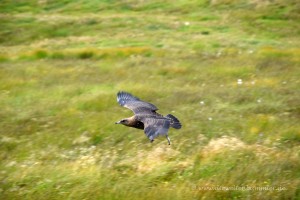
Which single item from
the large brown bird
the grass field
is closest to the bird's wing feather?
the large brown bird

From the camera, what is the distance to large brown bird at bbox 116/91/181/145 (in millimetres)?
6941

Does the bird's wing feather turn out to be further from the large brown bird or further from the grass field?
the grass field

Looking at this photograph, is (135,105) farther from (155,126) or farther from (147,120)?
(155,126)

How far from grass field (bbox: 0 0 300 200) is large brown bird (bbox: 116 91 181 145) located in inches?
23.6

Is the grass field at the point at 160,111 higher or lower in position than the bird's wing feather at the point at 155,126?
lower

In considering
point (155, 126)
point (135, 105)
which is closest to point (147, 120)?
point (155, 126)

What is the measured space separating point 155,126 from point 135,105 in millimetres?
1719

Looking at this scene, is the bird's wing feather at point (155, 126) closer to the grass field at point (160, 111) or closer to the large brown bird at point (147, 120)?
the large brown bird at point (147, 120)

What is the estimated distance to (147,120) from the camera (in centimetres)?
752

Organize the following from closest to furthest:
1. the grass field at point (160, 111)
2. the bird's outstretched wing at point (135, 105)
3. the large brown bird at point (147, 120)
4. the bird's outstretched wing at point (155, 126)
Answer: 1. the grass field at point (160, 111)
2. the bird's outstretched wing at point (155, 126)
3. the large brown bird at point (147, 120)
4. the bird's outstretched wing at point (135, 105)

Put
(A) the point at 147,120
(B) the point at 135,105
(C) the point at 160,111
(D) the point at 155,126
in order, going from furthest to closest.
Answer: (C) the point at 160,111, (B) the point at 135,105, (A) the point at 147,120, (D) the point at 155,126

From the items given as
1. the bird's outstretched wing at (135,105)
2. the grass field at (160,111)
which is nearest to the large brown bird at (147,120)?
the bird's outstretched wing at (135,105)

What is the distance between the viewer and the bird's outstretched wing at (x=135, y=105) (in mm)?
8359

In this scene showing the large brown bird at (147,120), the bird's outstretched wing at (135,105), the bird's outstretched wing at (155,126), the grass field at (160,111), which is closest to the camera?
the grass field at (160,111)
